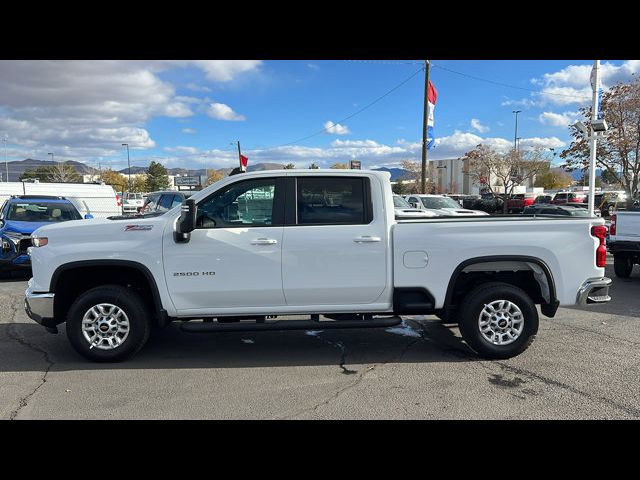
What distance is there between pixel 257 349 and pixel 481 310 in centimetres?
256

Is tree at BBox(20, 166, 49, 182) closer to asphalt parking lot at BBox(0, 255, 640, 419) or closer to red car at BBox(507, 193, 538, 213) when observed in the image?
red car at BBox(507, 193, 538, 213)

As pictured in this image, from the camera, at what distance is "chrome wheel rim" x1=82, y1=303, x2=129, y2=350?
15.8ft

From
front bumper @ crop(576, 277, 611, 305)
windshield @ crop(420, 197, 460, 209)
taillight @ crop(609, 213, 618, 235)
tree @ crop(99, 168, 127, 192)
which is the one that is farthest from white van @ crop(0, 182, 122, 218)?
tree @ crop(99, 168, 127, 192)

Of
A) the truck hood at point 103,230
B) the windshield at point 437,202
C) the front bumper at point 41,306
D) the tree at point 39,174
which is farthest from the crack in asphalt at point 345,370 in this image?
the tree at point 39,174

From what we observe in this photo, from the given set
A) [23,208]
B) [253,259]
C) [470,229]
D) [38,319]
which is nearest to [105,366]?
[38,319]

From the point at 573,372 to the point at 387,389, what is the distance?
197 cm

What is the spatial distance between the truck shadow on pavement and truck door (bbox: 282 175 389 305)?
72cm

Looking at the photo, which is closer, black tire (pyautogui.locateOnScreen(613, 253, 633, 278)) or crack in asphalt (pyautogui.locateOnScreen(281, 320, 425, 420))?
crack in asphalt (pyautogui.locateOnScreen(281, 320, 425, 420))

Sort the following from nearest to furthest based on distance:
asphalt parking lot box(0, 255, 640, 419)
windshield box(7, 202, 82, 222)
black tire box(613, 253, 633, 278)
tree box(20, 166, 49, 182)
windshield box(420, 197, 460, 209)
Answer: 1. asphalt parking lot box(0, 255, 640, 419)
2. black tire box(613, 253, 633, 278)
3. windshield box(7, 202, 82, 222)
4. windshield box(420, 197, 460, 209)
5. tree box(20, 166, 49, 182)

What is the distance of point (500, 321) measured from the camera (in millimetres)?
4977

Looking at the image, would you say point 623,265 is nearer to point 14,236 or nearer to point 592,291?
point 592,291

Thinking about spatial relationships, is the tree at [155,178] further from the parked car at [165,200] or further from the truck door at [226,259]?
the truck door at [226,259]

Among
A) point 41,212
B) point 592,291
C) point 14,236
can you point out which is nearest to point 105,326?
point 592,291
